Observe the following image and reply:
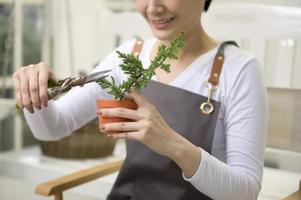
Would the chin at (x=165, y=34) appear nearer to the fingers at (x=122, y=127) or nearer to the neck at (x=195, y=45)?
the neck at (x=195, y=45)

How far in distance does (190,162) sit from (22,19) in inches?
66.8

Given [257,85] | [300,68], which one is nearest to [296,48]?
[300,68]

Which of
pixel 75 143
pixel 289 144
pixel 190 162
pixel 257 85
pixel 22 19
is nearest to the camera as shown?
pixel 190 162

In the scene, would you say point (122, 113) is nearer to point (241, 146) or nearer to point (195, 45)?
point (241, 146)

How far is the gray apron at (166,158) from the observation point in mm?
1100

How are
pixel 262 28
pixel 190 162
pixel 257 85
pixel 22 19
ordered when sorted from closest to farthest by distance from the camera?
1. pixel 190 162
2. pixel 257 85
3. pixel 262 28
4. pixel 22 19

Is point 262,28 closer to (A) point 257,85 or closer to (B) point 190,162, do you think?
(A) point 257,85

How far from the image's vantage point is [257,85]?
1.06 metres

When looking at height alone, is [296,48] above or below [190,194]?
above

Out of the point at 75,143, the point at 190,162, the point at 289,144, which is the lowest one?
the point at 75,143

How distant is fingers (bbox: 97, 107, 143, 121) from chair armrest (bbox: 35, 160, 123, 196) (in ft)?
1.87

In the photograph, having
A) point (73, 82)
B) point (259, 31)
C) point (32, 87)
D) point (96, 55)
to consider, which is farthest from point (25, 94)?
point (96, 55)

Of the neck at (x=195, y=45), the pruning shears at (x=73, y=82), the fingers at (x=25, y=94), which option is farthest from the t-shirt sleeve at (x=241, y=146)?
the fingers at (x=25, y=94)

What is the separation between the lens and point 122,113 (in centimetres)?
77
